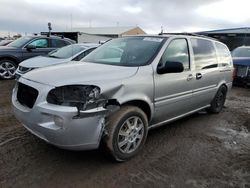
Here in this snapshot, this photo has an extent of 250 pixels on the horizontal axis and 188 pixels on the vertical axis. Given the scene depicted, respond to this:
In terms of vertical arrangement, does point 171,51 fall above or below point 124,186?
above

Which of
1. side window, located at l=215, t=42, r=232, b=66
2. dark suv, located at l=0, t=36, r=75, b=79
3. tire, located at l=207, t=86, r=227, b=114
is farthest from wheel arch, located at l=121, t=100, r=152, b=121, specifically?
A: dark suv, located at l=0, t=36, r=75, b=79

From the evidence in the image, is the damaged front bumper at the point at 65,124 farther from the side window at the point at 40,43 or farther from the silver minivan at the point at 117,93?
the side window at the point at 40,43

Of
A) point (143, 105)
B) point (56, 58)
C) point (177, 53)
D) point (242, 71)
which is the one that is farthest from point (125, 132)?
point (242, 71)

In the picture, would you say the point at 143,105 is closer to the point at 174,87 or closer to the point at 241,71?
the point at 174,87

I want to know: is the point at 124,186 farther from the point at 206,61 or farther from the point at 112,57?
the point at 206,61

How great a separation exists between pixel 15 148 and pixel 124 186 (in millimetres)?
1771

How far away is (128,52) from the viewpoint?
423 centimetres

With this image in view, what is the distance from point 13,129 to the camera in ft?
14.5

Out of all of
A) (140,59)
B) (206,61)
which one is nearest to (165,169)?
(140,59)

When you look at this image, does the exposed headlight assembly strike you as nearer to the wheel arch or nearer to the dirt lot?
the wheel arch

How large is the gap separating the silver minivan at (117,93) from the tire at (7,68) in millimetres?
5906

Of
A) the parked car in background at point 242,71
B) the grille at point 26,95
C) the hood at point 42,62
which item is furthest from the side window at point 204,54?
the parked car in background at point 242,71

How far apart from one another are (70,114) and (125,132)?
0.89 meters

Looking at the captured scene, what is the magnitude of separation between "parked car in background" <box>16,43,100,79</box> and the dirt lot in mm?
2805
